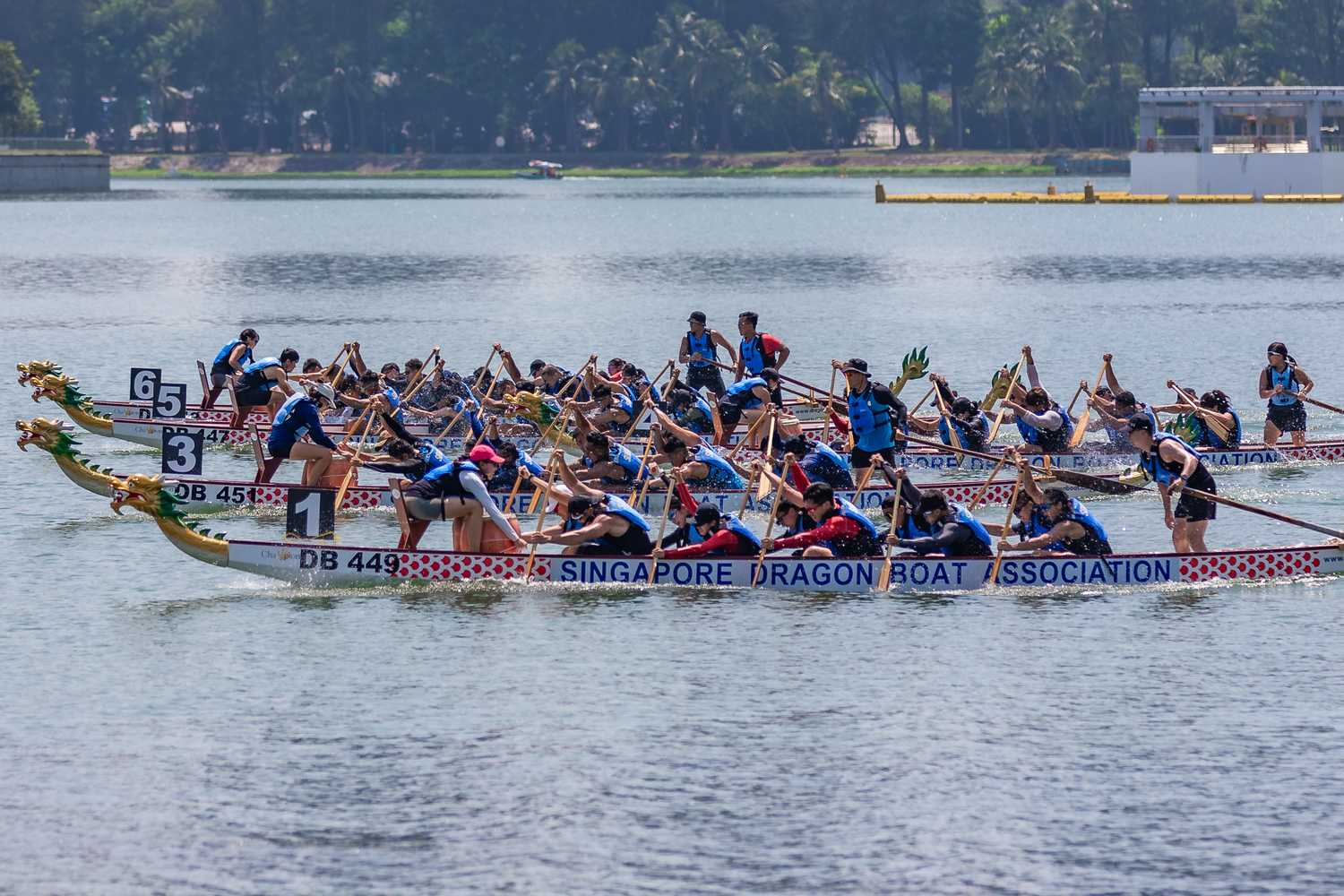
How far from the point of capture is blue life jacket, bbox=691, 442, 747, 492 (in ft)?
121

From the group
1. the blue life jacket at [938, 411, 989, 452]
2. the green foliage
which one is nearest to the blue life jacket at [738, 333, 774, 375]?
the blue life jacket at [938, 411, 989, 452]

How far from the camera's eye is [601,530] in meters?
31.4

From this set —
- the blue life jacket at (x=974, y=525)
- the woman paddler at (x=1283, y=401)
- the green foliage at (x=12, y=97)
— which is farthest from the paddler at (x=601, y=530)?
the green foliage at (x=12, y=97)

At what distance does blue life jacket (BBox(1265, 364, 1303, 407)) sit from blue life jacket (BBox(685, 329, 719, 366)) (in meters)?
11.3

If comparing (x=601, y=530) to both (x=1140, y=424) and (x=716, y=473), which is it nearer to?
(x=716, y=473)

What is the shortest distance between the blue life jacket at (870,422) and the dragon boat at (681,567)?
4.58 meters

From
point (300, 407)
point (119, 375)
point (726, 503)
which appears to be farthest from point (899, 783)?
point (119, 375)

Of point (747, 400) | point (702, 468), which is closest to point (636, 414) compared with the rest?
point (747, 400)

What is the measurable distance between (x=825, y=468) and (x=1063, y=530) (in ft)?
18.7

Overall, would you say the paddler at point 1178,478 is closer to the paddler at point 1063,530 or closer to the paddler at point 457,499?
the paddler at point 1063,530

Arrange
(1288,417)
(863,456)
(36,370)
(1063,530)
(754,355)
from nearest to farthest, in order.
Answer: (1063,530) → (863,456) → (1288,417) → (36,370) → (754,355)

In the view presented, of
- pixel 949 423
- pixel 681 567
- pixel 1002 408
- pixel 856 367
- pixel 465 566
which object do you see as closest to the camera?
pixel 681 567

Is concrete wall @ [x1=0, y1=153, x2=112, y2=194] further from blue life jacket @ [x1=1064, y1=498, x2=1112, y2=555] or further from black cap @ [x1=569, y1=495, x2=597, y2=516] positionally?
blue life jacket @ [x1=1064, y1=498, x2=1112, y2=555]

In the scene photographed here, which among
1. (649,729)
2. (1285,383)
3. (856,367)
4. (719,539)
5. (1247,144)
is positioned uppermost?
(1247,144)
